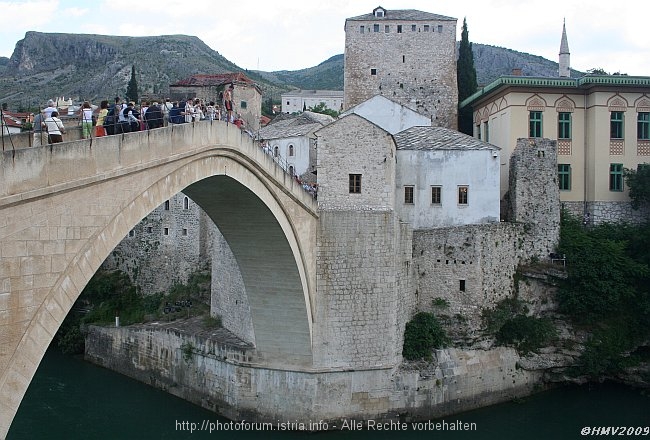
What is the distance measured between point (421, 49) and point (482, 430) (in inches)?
709

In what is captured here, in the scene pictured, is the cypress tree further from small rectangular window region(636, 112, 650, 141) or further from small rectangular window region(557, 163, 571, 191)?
small rectangular window region(636, 112, 650, 141)

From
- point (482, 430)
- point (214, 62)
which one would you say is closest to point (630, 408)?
point (482, 430)

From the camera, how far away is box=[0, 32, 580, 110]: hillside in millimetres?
77375

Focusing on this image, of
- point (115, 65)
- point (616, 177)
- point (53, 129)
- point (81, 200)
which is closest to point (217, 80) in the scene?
point (616, 177)

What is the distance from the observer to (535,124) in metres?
26.9

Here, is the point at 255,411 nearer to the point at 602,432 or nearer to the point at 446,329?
the point at 446,329

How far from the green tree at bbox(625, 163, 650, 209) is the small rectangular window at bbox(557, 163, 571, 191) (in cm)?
198

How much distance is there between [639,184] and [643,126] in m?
2.37

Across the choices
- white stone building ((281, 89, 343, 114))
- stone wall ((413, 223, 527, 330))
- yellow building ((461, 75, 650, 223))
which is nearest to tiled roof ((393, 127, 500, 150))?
stone wall ((413, 223, 527, 330))

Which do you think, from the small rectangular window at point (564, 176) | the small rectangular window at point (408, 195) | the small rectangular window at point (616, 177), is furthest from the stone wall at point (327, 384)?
the small rectangular window at point (616, 177)

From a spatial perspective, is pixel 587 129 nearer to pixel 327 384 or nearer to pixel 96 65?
pixel 327 384

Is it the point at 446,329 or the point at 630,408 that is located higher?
the point at 446,329

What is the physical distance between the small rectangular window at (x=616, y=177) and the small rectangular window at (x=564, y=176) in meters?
1.45

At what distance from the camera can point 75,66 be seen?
296ft
